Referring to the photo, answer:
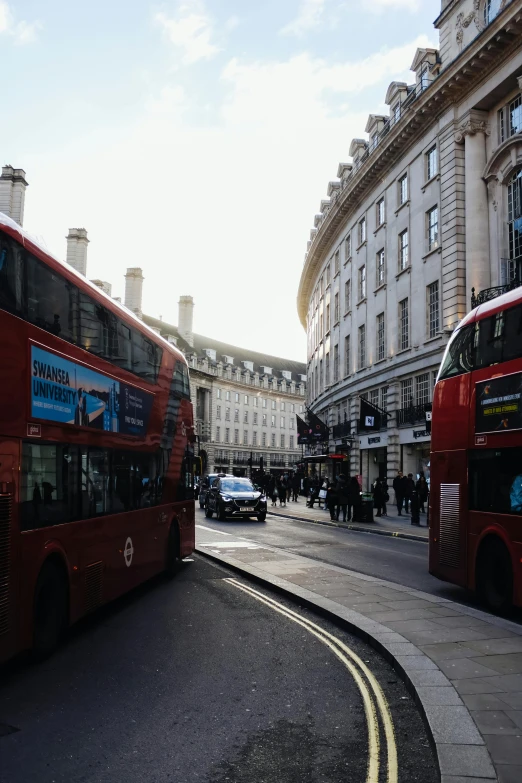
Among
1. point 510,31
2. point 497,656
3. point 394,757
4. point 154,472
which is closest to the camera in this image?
point 394,757

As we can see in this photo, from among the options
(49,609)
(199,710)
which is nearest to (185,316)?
(49,609)

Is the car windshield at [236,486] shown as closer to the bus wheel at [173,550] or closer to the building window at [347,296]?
the bus wheel at [173,550]

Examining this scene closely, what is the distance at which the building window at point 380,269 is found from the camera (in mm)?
36938

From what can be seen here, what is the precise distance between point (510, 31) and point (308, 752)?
86.4ft

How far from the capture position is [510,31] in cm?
2472

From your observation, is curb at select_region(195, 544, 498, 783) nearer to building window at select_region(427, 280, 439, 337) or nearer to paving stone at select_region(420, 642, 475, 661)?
paving stone at select_region(420, 642, 475, 661)

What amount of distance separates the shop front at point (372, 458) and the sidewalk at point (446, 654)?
78.6ft

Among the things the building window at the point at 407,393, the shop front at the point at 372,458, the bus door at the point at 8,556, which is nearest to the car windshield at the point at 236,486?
Result: the building window at the point at 407,393

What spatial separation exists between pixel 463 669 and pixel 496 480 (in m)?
3.51

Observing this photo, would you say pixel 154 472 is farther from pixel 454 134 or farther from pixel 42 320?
pixel 454 134

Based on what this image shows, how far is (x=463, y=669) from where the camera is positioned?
5.91 m

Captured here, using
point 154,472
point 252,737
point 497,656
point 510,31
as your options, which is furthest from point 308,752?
point 510,31

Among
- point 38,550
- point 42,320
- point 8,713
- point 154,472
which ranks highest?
point 42,320

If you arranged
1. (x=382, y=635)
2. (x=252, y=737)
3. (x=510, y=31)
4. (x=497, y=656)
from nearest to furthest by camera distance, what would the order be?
(x=252, y=737), (x=497, y=656), (x=382, y=635), (x=510, y=31)
